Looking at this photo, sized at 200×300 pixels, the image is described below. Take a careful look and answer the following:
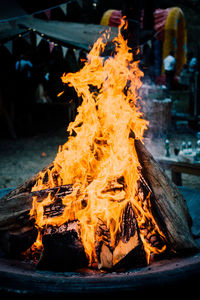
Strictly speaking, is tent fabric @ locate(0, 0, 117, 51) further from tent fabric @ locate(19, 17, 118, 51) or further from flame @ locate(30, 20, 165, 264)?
flame @ locate(30, 20, 165, 264)

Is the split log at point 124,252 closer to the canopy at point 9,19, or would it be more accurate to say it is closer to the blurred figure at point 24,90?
the canopy at point 9,19

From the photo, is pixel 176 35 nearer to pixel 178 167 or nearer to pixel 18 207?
pixel 178 167

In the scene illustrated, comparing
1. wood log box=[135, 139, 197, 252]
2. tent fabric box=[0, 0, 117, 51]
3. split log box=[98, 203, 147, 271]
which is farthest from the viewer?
tent fabric box=[0, 0, 117, 51]

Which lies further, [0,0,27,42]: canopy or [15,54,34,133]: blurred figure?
[15,54,34,133]: blurred figure

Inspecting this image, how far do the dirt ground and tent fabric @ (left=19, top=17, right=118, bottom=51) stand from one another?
2.86m

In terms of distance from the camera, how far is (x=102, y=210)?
2285 mm

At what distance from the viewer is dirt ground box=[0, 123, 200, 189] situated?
20.0 ft

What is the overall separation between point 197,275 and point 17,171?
544cm

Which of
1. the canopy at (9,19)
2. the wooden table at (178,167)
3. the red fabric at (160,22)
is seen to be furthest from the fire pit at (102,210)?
the red fabric at (160,22)

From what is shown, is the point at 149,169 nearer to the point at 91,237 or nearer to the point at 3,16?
the point at 91,237

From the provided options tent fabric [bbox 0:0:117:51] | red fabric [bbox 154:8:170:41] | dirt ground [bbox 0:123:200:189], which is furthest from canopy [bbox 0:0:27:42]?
red fabric [bbox 154:8:170:41]

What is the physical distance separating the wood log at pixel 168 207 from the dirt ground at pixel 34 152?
2.89 meters

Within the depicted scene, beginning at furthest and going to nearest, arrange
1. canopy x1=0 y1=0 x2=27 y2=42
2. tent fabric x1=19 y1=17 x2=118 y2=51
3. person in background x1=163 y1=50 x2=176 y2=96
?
person in background x1=163 y1=50 x2=176 y2=96, tent fabric x1=19 y1=17 x2=118 y2=51, canopy x1=0 y1=0 x2=27 y2=42

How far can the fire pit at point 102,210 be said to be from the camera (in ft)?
6.75
